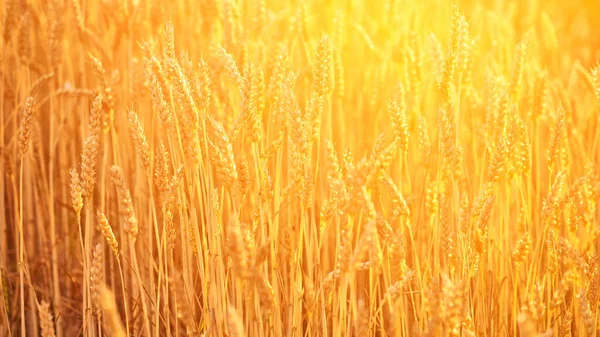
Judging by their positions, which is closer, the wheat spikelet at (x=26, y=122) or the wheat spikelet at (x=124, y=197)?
the wheat spikelet at (x=124, y=197)

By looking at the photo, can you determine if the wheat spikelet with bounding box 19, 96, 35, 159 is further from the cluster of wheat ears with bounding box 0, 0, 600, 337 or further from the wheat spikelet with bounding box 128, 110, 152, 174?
the wheat spikelet with bounding box 128, 110, 152, 174

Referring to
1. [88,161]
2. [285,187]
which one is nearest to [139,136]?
[88,161]

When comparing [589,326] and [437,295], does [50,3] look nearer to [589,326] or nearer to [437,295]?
[437,295]

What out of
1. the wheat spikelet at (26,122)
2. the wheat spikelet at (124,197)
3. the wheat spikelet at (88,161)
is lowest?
the wheat spikelet at (124,197)

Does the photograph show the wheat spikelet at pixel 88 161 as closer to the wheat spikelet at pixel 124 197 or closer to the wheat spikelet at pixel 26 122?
the wheat spikelet at pixel 124 197

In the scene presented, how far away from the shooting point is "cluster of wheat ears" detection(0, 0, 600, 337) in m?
1.20

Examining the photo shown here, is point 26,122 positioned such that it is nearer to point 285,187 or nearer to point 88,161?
point 88,161

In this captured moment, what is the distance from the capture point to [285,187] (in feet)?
5.23

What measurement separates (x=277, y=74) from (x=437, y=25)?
173cm

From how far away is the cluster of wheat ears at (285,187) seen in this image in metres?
1.20

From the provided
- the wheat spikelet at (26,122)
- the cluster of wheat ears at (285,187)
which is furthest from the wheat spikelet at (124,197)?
the wheat spikelet at (26,122)

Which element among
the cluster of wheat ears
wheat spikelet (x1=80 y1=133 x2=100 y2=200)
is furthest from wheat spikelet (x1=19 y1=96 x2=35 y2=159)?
wheat spikelet (x1=80 y1=133 x2=100 y2=200)

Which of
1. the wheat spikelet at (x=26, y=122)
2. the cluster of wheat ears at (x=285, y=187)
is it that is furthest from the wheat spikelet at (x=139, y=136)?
the wheat spikelet at (x=26, y=122)

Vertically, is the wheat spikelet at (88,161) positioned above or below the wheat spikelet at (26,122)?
below
